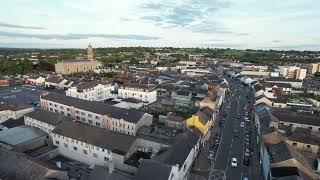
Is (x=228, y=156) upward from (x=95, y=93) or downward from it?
downward

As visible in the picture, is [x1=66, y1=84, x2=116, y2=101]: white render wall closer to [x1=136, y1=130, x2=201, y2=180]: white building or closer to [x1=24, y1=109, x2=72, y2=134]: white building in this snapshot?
[x1=24, y1=109, x2=72, y2=134]: white building

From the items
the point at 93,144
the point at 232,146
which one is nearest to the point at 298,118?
the point at 232,146

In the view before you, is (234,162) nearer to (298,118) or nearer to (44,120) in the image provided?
(298,118)

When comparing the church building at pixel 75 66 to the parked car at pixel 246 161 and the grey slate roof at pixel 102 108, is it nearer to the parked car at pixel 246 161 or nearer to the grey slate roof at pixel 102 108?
the grey slate roof at pixel 102 108

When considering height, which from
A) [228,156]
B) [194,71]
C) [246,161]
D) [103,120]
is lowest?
[228,156]

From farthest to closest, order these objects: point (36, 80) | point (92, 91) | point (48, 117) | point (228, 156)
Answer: point (36, 80) → point (92, 91) → point (48, 117) → point (228, 156)

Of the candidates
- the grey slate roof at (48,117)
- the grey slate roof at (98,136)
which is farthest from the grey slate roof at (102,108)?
the grey slate roof at (98,136)

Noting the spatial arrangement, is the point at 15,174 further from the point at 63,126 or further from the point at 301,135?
the point at 301,135
